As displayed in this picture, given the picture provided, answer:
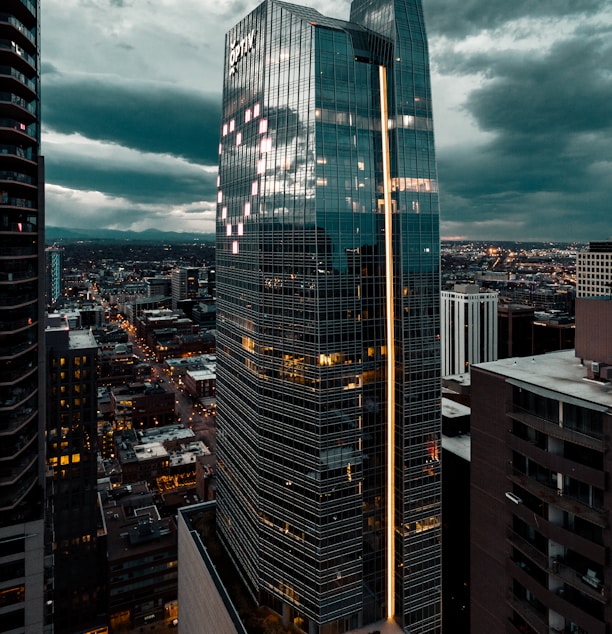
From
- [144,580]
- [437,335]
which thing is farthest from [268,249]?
[144,580]

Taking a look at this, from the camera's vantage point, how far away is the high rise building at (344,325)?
82375 mm

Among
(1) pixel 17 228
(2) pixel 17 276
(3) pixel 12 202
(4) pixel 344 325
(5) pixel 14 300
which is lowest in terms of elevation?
(4) pixel 344 325

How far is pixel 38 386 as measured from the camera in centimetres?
7238

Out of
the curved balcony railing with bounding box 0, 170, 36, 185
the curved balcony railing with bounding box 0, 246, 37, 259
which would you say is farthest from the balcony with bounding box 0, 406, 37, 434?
the curved balcony railing with bounding box 0, 170, 36, 185

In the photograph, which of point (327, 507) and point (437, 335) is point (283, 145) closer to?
point (437, 335)

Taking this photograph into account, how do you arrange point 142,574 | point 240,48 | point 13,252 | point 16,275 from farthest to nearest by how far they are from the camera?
point 142,574 → point 240,48 → point 16,275 → point 13,252

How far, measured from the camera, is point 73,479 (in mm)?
130000

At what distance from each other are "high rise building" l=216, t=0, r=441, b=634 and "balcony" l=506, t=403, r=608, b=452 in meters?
40.5

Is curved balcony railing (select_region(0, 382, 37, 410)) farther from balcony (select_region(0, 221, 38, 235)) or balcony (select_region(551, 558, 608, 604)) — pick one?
balcony (select_region(551, 558, 608, 604))

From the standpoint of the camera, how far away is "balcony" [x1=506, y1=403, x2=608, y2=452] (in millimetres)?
37406

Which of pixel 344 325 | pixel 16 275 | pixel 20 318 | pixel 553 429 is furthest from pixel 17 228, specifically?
pixel 553 429

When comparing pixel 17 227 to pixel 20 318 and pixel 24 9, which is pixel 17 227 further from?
pixel 24 9

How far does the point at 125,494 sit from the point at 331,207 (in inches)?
5850

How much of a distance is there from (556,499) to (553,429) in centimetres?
575
